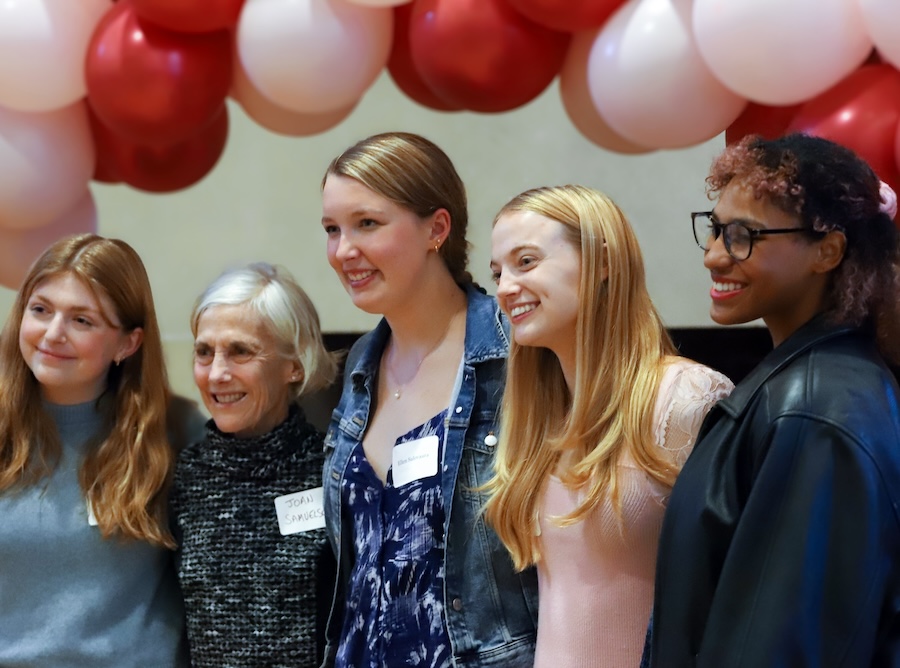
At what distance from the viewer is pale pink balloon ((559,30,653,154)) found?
2.55m

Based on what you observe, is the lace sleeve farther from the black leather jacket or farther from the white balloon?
the white balloon

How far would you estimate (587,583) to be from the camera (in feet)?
5.81

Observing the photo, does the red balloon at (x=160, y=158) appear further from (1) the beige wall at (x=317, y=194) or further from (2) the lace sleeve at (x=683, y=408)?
(2) the lace sleeve at (x=683, y=408)

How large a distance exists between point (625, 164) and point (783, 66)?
2042 mm

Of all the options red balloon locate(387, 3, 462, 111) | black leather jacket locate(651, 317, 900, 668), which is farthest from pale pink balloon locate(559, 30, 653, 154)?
black leather jacket locate(651, 317, 900, 668)

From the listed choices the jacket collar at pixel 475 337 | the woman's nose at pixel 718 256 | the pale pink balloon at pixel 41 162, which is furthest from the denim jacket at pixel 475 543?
the pale pink balloon at pixel 41 162

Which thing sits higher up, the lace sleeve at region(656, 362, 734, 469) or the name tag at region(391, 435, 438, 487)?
the lace sleeve at region(656, 362, 734, 469)

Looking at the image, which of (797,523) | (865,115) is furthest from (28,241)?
(797,523)

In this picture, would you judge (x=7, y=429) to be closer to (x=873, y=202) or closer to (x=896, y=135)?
(x=873, y=202)

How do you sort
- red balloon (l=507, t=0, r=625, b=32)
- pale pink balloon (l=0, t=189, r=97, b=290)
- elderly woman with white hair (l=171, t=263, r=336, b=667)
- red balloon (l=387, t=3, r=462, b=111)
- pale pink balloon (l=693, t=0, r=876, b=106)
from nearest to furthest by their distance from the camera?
pale pink balloon (l=693, t=0, r=876, b=106) → elderly woman with white hair (l=171, t=263, r=336, b=667) → red balloon (l=507, t=0, r=625, b=32) → red balloon (l=387, t=3, r=462, b=111) → pale pink balloon (l=0, t=189, r=97, b=290)

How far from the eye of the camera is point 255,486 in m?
2.31

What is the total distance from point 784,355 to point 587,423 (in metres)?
0.41

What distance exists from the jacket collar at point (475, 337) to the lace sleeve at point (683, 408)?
431 millimetres

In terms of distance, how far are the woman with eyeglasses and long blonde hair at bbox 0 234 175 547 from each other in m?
1.29
